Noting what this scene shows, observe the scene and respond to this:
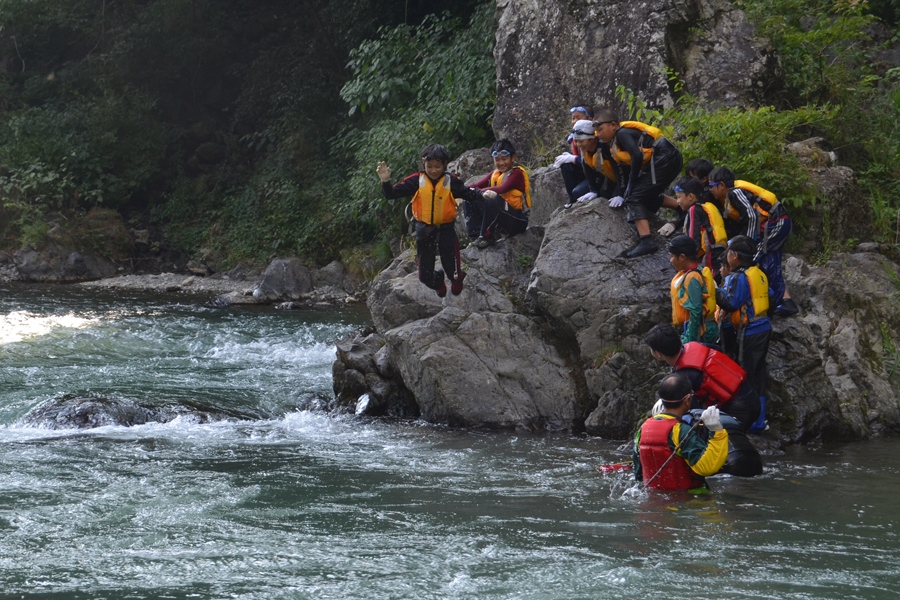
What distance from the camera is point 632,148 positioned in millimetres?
7469

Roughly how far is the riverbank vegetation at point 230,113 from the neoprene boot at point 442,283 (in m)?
6.62

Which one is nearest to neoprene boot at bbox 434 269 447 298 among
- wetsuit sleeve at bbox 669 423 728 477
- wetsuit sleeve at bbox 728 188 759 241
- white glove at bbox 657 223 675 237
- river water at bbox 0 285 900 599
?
river water at bbox 0 285 900 599

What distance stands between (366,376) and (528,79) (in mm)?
5574

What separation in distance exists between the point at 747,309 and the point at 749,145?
2.62m

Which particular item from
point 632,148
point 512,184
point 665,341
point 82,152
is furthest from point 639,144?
point 82,152

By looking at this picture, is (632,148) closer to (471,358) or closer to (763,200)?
(763,200)

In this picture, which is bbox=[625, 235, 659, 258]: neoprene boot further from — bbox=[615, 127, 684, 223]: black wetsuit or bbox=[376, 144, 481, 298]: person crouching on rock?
bbox=[376, 144, 481, 298]: person crouching on rock

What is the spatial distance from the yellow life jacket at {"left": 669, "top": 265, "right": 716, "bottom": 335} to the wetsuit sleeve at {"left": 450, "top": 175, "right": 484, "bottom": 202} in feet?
8.16

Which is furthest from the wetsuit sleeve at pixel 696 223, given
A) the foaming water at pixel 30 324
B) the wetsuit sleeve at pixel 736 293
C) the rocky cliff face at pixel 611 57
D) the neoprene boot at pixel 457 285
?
the foaming water at pixel 30 324

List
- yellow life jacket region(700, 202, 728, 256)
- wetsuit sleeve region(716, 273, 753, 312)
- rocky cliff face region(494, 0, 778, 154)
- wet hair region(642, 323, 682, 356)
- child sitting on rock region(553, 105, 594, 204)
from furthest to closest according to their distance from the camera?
rocky cliff face region(494, 0, 778, 154) → child sitting on rock region(553, 105, 594, 204) → yellow life jacket region(700, 202, 728, 256) → wetsuit sleeve region(716, 273, 753, 312) → wet hair region(642, 323, 682, 356)

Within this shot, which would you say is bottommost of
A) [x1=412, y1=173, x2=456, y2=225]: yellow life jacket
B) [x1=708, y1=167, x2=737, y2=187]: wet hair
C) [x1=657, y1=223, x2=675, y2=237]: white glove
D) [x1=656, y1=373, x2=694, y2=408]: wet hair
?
[x1=656, y1=373, x2=694, y2=408]: wet hair

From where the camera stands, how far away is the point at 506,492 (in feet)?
18.3

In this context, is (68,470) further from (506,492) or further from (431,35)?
(431,35)

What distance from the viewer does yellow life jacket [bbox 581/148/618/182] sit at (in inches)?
308
